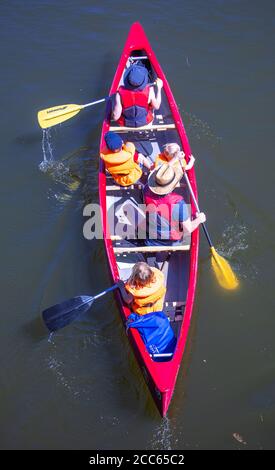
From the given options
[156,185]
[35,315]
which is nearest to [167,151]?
[156,185]

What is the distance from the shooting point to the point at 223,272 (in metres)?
7.04

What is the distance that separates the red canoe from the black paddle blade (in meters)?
0.44

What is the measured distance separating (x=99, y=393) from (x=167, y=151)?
3.38 metres

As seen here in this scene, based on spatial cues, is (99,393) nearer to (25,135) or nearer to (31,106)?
(25,135)

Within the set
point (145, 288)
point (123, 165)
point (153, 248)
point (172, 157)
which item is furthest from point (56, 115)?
point (145, 288)

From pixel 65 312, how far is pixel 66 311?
2 cm

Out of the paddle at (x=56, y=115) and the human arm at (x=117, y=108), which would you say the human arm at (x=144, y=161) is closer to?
the human arm at (x=117, y=108)

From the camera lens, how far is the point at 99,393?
6.25 metres

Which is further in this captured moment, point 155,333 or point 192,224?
A: point 192,224

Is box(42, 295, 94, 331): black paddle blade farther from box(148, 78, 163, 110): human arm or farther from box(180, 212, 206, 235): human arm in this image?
box(148, 78, 163, 110): human arm

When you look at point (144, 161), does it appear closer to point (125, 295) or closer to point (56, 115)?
point (56, 115)

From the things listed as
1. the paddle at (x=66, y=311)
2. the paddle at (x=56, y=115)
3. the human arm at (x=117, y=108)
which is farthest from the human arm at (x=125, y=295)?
the paddle at (x=56, y=115)

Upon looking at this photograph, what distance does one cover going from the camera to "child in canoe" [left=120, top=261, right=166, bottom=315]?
5.82 meters

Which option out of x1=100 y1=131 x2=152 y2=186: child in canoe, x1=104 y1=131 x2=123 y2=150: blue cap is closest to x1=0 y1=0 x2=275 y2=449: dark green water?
x1=100 y1=131 x2=152 y2=186: child in canoe
